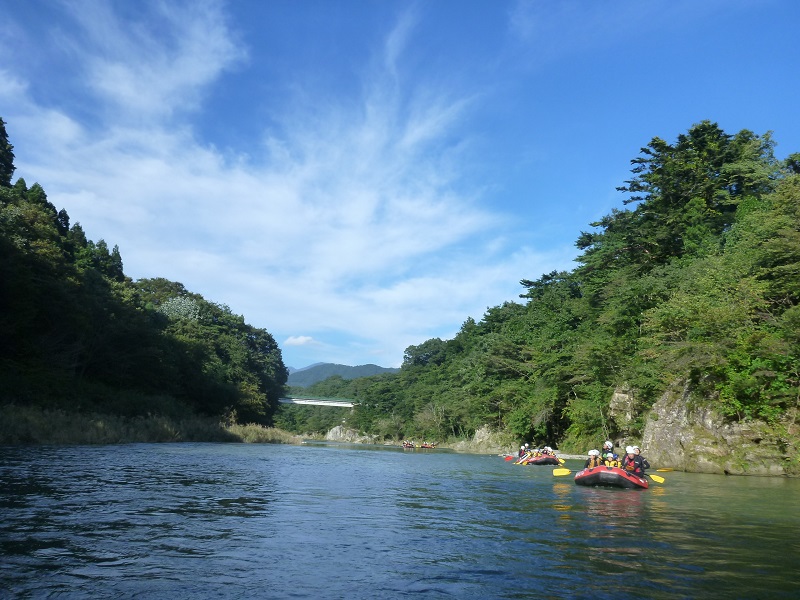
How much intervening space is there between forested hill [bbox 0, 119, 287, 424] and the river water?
1999cm

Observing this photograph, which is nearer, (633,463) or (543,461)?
(633,463)

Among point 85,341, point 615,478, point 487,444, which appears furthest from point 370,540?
point 487,444

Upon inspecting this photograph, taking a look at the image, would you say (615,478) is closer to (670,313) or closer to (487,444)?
(670,313)

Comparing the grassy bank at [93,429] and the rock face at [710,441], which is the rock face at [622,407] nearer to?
the rock face at [710,441]

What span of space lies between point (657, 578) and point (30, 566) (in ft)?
23.7

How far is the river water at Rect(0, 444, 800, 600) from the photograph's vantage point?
20.8 ft

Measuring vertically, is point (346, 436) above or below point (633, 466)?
above

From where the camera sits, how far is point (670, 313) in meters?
29.5

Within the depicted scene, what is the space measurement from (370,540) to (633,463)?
13.1 metres

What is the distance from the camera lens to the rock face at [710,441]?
23.5 metres

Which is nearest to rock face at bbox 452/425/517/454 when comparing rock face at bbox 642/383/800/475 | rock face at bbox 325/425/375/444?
rock face at bbox 642/383/800/475

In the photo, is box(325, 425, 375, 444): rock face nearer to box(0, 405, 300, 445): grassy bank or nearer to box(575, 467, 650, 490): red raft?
box(0, 405, 300, 445): grassy bank

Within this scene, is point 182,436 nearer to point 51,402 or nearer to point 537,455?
point 51,402

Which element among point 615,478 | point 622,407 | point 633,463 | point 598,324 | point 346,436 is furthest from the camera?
point 346,436
